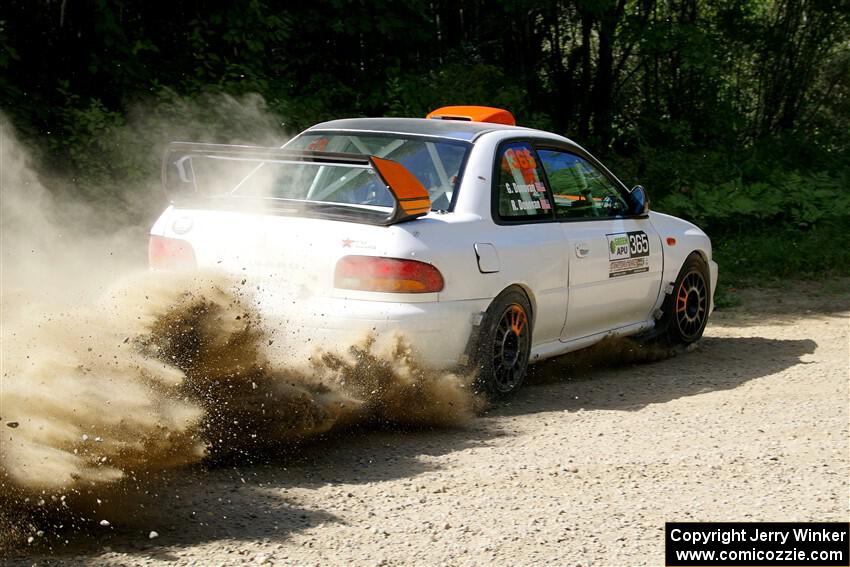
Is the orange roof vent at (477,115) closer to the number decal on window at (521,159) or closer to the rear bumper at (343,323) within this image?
the number decal on window at (521,159)

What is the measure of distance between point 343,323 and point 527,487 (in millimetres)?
1498

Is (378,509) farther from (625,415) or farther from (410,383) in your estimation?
(625,415)

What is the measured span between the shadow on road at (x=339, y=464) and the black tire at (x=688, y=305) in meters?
0.19

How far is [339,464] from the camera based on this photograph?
5.71m

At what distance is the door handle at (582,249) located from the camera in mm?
7680

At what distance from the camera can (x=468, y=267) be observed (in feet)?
21.9

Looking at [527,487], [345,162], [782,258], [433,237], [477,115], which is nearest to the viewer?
[527,487]

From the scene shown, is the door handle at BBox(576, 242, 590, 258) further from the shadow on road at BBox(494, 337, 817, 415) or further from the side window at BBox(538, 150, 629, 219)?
the shadow on road at BBox(494, 337, 817, 415)

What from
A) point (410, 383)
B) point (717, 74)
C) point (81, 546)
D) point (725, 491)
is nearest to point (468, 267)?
point (410, 383)

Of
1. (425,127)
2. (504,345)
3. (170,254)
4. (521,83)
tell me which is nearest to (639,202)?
(425,127)

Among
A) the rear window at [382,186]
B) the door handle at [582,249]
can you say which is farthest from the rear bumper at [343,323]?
the door handle at [582,249]

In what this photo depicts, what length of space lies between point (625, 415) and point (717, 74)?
1197cm

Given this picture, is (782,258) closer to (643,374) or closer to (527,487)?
(643,374)

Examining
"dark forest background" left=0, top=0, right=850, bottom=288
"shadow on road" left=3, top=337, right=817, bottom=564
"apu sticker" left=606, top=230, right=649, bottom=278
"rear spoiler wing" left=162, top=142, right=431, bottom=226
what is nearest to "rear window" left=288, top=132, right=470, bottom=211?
"rear spoiler wing" left=162, top=142, right=431, bottom=226
